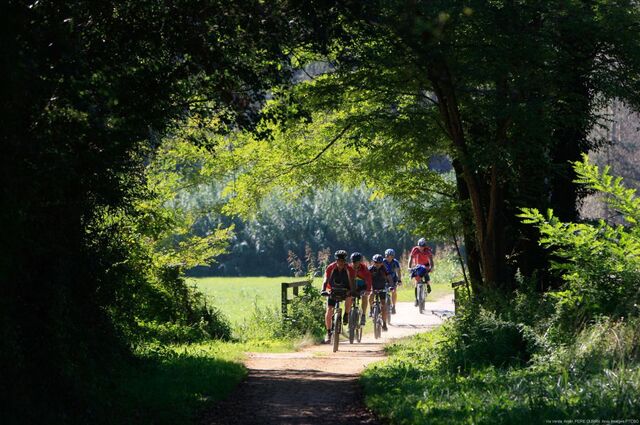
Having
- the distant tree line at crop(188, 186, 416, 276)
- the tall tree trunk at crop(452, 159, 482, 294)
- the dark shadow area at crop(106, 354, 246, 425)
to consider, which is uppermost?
the distant tree line at crop(188, 186, 416, 276)

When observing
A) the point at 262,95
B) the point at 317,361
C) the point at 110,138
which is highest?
the point at 262,95

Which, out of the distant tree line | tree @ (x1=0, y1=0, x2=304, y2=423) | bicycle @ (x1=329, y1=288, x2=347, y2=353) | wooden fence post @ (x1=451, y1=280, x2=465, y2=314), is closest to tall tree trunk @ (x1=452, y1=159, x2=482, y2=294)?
wooden fence post @ (x1=451, y1=280, x2=465, y2=314)

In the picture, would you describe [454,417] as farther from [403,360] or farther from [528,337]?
[403,360]

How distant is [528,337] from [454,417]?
12.7 feet

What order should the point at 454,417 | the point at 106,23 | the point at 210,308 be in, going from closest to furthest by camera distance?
the point at 454,417 → the point at 106,23 → the point at 210,308

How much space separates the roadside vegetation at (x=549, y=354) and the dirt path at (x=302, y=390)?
0.38 meters

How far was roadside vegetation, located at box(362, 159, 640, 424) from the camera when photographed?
9.22 meters

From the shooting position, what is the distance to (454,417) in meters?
9.28

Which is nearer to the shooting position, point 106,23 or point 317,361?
point 106,23

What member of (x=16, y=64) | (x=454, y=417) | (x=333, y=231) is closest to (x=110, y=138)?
(x=16, y=64)

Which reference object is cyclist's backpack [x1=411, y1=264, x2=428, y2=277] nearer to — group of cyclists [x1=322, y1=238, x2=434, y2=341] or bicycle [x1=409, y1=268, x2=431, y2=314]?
bicycle [x1=409, y1=268, x2=431, y2=314]

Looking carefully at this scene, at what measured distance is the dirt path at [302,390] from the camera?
1084 cm

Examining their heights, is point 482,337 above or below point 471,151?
below

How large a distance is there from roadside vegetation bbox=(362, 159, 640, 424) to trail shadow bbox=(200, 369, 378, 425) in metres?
0.32
